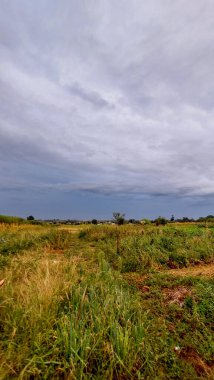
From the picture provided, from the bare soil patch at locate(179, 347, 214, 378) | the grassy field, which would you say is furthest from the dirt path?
the bare soil patch at locate(179, 347, 214, 378)

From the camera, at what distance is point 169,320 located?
4.42m

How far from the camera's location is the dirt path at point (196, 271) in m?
6.87

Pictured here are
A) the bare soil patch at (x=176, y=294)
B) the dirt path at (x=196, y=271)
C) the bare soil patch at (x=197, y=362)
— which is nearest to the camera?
the bare soil patch at (x=197, y=362)

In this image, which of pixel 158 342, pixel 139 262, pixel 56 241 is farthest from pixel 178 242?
pixel 158 342

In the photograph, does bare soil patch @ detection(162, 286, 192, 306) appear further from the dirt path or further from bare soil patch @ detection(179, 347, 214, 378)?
the dirt path

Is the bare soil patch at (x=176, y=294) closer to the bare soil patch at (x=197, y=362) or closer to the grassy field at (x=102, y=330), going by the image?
the grassy field at (x=102, y=330)

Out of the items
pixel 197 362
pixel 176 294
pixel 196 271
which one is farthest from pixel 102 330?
pixel 196 271

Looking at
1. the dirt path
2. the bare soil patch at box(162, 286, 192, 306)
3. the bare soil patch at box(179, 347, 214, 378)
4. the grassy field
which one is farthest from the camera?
the dirt path

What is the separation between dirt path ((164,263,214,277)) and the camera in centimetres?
687

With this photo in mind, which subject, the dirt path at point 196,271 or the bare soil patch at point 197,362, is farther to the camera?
the dirt path at point 196,271

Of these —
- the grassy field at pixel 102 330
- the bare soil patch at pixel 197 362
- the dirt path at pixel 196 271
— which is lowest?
the bare soil patch at pixel 197 362

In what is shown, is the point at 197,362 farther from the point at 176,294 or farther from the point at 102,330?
the point at 176,294

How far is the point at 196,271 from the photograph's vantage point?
289 inches

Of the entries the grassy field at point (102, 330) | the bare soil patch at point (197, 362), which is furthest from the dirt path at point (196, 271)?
the bare soil patch at point (197, 362)
